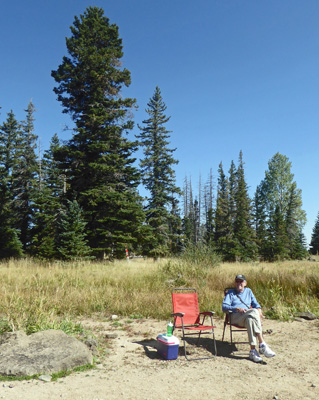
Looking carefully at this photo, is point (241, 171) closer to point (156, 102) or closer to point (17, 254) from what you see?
point (156, 102)

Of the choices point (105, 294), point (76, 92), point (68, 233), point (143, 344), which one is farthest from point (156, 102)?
point (143, 344)

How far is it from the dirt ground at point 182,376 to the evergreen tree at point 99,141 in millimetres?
12678

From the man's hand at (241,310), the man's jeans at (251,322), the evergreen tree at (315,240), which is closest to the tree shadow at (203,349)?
the man's jeans at (251,322)

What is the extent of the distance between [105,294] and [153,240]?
16.3 metres

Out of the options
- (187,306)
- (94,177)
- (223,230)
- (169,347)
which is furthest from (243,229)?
(169,347)

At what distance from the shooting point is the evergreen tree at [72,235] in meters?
16.5

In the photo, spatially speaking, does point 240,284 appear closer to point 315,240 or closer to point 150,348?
point 150,348

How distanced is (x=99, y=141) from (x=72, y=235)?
5967mm

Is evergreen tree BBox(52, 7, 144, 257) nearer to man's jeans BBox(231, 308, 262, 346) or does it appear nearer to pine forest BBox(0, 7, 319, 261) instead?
pine forest BBox(0, 7, 319, 261)

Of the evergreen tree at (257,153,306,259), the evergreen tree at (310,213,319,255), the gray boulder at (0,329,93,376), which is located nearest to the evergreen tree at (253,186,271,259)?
the evergreen tree at (257,153,306,259)

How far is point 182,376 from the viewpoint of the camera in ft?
13.9

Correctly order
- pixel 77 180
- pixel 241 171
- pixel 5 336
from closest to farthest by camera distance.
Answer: pixel 5 336 → pixel 77 180 → pixel 241 171

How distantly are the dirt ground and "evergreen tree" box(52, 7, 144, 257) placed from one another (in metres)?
12.7

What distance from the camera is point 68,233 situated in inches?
653
